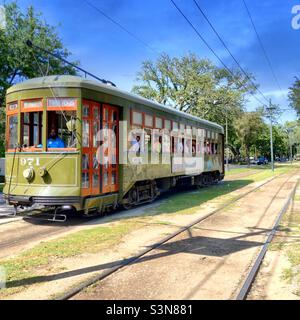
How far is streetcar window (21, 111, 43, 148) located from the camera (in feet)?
30.3

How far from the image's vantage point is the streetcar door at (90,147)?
29.3ft

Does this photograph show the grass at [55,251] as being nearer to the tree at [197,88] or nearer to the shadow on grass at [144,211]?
the shadow on grass at [144,211]

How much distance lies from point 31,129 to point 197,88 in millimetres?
32556

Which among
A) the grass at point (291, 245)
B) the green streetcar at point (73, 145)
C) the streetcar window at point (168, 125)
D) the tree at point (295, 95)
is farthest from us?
the tree at point (295, 95)

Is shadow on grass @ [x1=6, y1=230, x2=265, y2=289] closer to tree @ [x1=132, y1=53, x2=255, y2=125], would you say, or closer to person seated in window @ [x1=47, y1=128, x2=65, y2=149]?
person seated in window @ [x1=47, y1=128, x2=65, y2=149]

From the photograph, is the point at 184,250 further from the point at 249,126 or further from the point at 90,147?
the point at 249,126

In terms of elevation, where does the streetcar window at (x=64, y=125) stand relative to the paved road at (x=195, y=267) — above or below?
above

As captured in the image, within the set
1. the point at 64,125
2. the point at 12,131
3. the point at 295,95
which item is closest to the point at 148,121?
the point at 64,125

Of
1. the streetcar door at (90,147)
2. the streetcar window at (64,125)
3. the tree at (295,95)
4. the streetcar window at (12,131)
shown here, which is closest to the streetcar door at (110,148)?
the streetcar door at (90,147)

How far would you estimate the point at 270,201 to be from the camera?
534 inches

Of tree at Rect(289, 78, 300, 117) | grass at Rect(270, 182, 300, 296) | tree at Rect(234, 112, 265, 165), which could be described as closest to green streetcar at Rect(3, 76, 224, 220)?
grass at Rect(270, 182, 300, 296)

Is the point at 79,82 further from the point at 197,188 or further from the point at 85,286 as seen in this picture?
the point at 197,188

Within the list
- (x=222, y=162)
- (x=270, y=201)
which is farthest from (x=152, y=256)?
(x=222, y=162)

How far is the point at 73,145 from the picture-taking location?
29.0 feet
